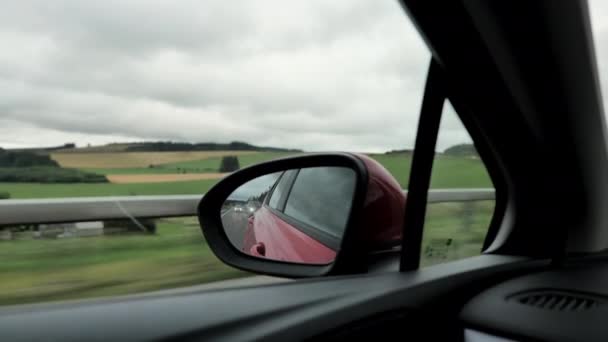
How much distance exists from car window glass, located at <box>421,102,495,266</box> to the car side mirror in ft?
0.78

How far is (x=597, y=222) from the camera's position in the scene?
2.92 metres

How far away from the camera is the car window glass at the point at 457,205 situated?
2.80m

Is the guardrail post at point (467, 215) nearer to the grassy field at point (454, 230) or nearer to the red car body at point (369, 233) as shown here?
the grassy field at point (454, 230)

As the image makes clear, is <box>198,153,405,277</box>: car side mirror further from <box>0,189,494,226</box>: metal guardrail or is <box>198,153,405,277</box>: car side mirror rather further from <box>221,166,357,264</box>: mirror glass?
<box>0,189,494,226</box>: metal guardrail

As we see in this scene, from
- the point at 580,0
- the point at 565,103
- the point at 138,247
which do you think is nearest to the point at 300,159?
the point at 138,247

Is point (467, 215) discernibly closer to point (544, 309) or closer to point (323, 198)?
point (323, 198)

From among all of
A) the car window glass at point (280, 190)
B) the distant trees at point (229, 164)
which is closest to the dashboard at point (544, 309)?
the car window glass at point (280, 190)

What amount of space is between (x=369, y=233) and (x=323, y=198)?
1.72ft

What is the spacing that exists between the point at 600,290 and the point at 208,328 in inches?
66.0

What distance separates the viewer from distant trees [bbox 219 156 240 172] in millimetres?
3482

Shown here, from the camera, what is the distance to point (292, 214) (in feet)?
11.0

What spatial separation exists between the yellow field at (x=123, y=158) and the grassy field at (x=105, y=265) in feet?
1.36

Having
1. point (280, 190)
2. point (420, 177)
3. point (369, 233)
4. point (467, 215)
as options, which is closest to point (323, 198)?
point (280, 190)

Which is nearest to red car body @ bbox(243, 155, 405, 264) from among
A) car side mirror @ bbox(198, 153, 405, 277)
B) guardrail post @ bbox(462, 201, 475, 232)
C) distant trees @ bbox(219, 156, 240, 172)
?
car side mirror @ bbox(198, 153, 405, 277)
